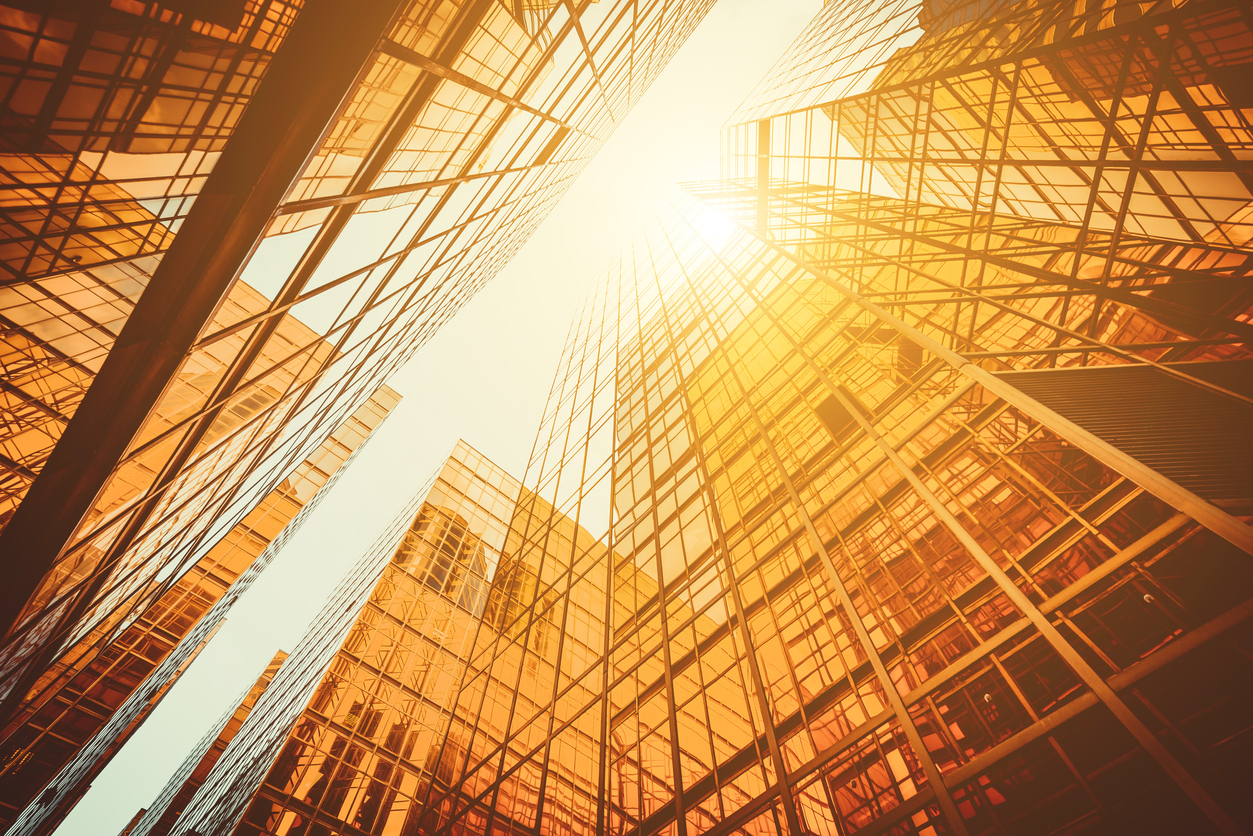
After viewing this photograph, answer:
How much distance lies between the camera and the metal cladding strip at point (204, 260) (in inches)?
129

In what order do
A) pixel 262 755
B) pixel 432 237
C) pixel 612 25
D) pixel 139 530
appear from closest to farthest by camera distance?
pixel 139 530, pixel 432 237, pixel 612 25, pixel 262 755

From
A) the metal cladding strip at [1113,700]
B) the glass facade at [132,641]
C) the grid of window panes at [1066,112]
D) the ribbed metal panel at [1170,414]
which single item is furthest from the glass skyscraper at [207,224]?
the grid of window panes at [1066,112]

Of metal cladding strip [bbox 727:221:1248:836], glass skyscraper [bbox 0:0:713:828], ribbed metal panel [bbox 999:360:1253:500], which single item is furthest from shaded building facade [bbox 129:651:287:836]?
ribbed metal panel [bbox 999:360:1253:500]

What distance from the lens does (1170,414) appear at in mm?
3762

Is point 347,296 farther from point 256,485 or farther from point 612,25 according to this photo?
point 612,25

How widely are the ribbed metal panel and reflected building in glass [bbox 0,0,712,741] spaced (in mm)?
5413

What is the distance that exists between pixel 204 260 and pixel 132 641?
27.5 meters

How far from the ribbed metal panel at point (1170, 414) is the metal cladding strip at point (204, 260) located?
5392mm

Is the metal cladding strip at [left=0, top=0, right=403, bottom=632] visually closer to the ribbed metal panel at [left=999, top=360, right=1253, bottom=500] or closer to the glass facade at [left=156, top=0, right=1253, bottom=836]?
the glass facade at [left=156, top=0, right=1253, bottom=836]

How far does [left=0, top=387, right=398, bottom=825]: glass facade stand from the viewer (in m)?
13.2

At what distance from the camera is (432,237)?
29.3 ft

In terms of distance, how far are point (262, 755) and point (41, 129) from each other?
14960 mm

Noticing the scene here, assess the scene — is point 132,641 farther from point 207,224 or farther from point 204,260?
point 207,224

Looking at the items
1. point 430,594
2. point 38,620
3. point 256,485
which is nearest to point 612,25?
point 256,485
